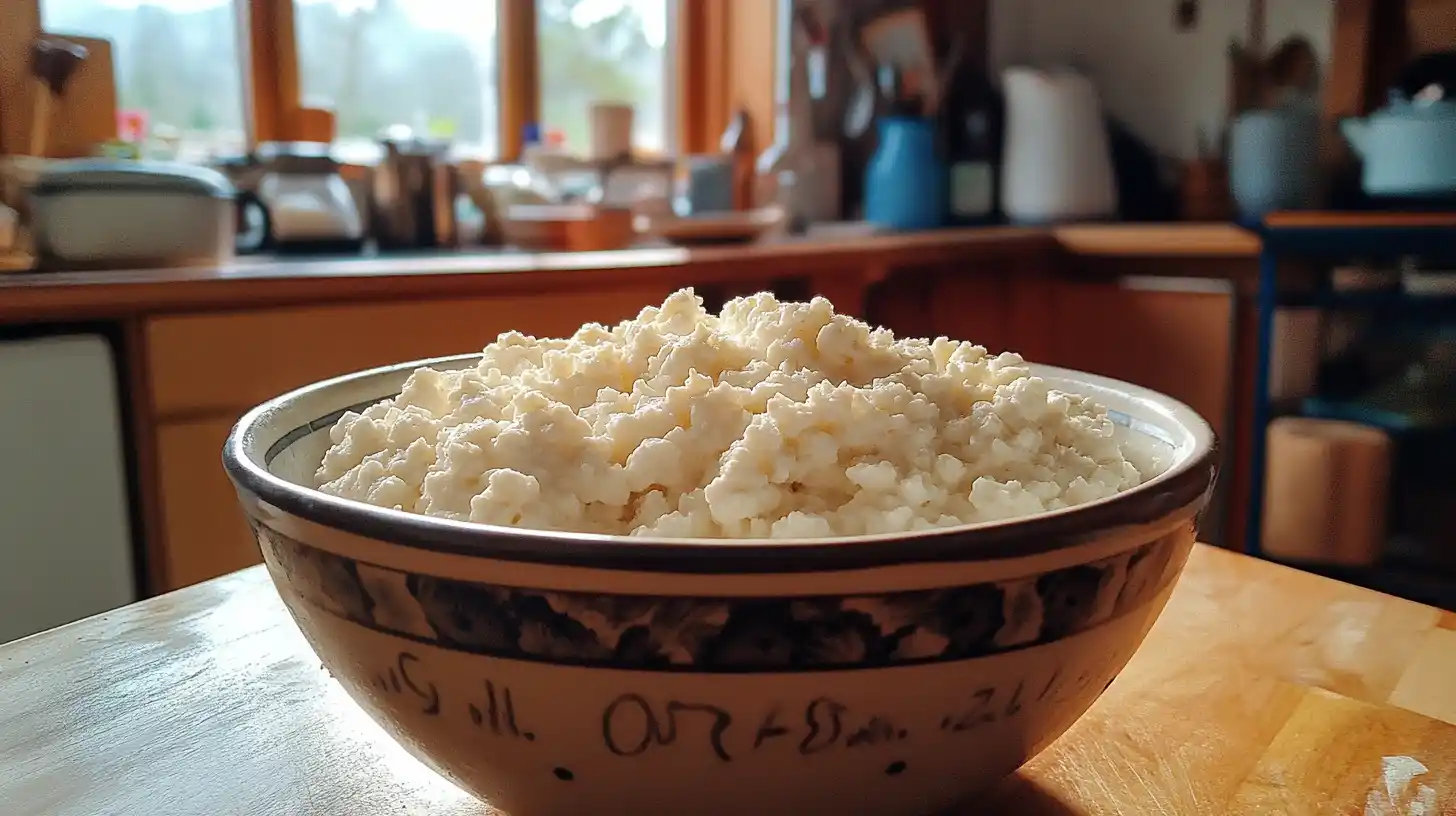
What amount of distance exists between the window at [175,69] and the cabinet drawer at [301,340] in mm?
917

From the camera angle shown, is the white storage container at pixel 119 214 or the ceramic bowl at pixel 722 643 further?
the white storage container at pixel 119 214

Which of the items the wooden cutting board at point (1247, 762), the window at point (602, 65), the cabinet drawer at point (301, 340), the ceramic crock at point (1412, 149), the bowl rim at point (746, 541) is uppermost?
the window at point (602, 65)

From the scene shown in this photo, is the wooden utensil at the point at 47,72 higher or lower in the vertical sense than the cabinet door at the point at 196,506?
higher

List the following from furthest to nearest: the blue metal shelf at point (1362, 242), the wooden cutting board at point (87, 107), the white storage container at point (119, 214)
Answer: the blue metal shelf at point (1362, 242) < the wooden cutting board at point (87, 107) < the white storage container at point (119, 214)

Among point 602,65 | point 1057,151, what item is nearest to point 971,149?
point 1057,151

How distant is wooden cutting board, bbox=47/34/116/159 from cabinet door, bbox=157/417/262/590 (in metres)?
0.86

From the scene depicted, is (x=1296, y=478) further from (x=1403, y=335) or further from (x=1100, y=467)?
(x=1100, y=467)

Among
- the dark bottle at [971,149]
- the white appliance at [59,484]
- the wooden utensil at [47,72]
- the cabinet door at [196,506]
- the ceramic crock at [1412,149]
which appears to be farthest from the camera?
the dark bottle at [971,149]

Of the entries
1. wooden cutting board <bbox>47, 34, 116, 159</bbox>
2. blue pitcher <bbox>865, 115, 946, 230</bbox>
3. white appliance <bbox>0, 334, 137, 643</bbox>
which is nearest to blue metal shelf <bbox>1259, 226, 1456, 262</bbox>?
blue pitcher <bbox>865, 115, 946, 230</bbox>

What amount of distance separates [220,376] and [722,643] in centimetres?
116

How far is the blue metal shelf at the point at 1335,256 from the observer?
199 centimetres

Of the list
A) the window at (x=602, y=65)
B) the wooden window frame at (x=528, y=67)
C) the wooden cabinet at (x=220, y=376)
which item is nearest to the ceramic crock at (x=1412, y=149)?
the wooden window frame at (x=528, y=67)

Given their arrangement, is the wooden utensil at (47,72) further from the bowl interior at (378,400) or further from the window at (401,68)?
the bowl interior at (378,400)

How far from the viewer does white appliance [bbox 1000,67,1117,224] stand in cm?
276
